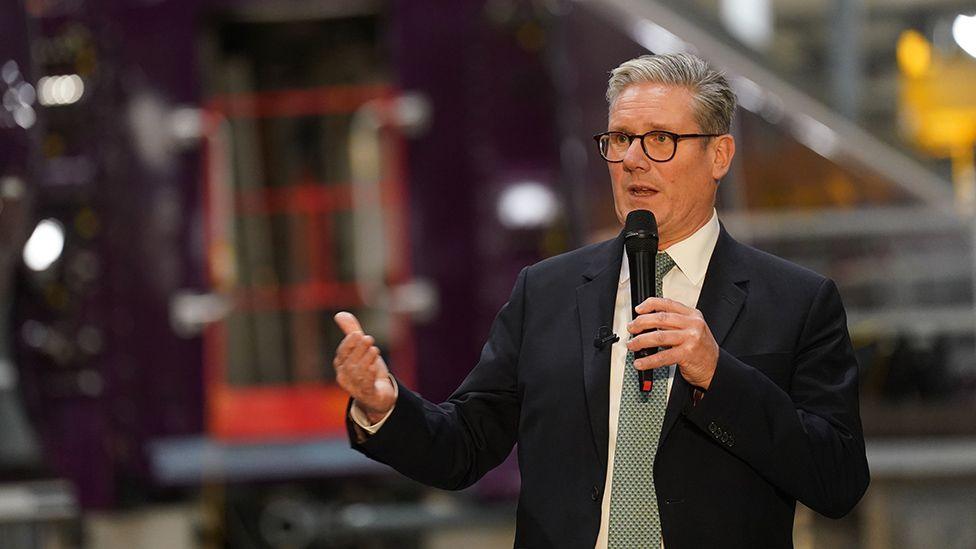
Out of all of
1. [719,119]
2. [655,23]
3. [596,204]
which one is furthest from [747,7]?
[719,119]

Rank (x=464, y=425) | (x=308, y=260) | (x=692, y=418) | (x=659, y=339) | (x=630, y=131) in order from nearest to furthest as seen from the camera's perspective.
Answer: (x=659, y=339) < (x=692, y=418) < (x=630, y=131) < (x=464, y=425) < (x=308, y=260)

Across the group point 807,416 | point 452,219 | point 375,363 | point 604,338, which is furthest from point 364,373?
point 452,219

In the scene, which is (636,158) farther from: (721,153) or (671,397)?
(671,397)

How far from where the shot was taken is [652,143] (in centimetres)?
193

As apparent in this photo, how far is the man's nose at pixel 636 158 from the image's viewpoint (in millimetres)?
1909

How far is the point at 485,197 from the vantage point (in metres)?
5.16

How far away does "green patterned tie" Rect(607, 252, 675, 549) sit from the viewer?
1.88 m

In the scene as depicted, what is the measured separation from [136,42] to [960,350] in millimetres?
3166

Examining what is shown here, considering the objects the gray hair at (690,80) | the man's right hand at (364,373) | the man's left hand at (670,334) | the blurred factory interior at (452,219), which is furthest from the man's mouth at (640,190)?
the blurred factory interior at (452,219)

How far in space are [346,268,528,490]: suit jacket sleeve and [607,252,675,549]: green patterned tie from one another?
22cm

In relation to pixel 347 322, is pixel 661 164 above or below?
above

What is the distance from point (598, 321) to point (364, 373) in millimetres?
334

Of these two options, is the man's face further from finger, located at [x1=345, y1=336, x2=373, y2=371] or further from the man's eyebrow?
finger, located at [x1=345, y1=336, x2=373, y2=371]

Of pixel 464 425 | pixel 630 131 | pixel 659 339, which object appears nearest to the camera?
pixel 659 339
